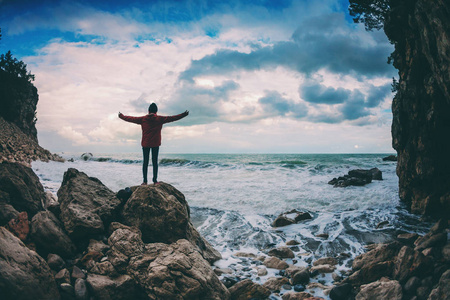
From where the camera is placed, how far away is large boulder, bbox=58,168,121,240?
4883 mm

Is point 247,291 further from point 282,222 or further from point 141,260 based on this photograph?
point 282,222

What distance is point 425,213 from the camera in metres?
9.13

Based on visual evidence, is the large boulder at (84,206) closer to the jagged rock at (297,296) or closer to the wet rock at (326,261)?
the jagged rock at (297,296)

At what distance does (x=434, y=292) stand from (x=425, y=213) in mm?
6609

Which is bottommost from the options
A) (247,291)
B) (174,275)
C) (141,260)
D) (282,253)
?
(282,253)

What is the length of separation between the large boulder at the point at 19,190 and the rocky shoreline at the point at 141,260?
0.06 feet

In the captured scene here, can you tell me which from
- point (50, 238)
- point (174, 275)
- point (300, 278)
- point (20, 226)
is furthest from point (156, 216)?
point (300, 278)

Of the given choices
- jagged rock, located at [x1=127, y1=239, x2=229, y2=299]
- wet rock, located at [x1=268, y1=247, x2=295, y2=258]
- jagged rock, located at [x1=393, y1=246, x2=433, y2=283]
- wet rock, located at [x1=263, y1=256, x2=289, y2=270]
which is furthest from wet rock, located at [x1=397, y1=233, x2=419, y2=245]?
jagged rock, located at [x1=127, y1=239, x2=229, y2=299]

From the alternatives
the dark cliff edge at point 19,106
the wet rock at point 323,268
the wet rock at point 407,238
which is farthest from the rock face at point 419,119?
the dark cliff edge at point 19,106

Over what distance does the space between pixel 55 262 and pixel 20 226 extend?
3.67 ft

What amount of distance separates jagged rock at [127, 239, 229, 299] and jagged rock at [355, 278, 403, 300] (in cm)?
235

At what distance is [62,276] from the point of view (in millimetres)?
3830

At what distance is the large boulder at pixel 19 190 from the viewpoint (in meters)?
5.12

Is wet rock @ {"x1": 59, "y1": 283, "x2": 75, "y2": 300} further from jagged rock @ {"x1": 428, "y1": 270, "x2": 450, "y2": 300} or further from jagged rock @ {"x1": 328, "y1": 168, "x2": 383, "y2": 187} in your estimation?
jagged rock @ {"x1": 328, "y1": 168, "x2": 383, "y2": 187}
